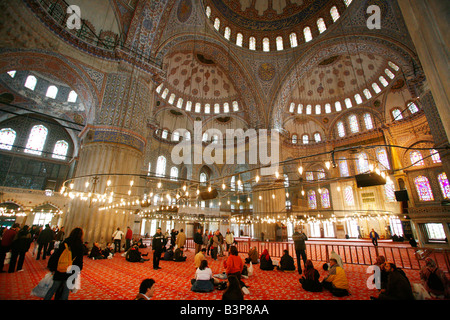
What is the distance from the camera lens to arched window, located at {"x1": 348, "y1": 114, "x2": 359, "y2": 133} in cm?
1844

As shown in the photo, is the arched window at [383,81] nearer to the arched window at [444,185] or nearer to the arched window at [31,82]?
the arched window at [444,185]

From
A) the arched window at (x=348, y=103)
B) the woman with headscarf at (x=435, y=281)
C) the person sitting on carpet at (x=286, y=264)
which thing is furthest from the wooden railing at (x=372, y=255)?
the arched window at (x=348, y=103)

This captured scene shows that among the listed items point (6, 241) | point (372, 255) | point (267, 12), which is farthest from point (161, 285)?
point (267, 12)

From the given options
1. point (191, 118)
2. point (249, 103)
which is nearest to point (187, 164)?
point (191, 118)

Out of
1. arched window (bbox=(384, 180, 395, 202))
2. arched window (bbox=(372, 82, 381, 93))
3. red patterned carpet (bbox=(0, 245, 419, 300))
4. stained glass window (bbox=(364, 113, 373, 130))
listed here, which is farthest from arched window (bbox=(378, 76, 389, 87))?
red patterned carpet (bbox=(0, 245, 419, 300))

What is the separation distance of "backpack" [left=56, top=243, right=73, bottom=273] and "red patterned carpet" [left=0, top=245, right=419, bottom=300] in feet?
3.85

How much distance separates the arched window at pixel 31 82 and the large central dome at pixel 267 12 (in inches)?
513

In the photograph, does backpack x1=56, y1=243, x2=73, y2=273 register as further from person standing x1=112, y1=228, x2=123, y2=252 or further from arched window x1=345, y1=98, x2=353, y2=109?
arched window x1=345, y1=98, x2=353, y2=109

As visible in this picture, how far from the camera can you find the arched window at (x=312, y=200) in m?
20.1

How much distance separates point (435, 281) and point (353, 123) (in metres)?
18.1

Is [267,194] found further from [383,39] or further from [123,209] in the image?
[383,39]
